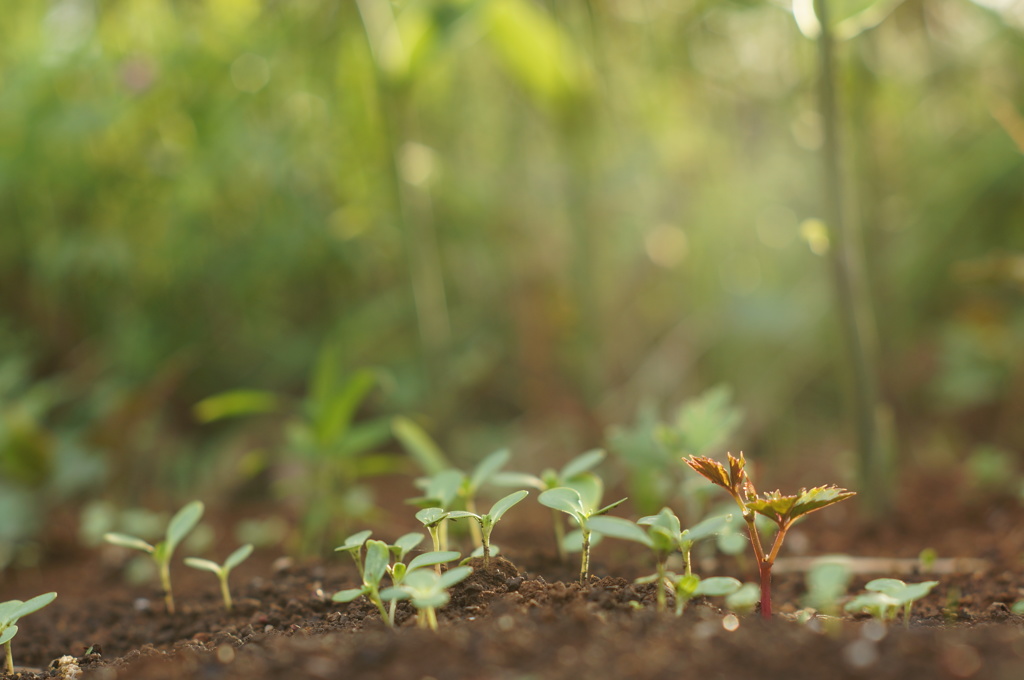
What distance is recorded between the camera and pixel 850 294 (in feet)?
3.84

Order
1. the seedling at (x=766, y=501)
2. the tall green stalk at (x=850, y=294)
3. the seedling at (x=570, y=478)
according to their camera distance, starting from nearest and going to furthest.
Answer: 1. the seedling at (x=766, y=501)
2. the seedling at (x=570, y=478)
3. the tall green stalk at (x=850, y=294)

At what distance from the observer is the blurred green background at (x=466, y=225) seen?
5.84ft

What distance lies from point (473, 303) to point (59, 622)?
5.10 ft

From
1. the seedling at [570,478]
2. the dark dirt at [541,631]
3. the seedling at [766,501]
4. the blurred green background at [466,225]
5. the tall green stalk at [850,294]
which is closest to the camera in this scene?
the dark dirt at [541,631]

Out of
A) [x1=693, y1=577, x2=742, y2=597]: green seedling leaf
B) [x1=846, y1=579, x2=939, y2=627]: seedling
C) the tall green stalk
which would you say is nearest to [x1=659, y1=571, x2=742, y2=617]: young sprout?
[x1=693, y1=577, x2=742, y2=597]: green seedling leaf

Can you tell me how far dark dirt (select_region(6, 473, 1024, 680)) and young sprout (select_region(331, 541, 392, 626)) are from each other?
1.1 inches

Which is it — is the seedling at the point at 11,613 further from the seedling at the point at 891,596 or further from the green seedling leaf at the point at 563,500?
the seedling at the point at 891,596

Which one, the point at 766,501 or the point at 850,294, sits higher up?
the point at 850,294

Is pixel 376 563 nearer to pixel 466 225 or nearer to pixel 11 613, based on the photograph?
pixel 11 613

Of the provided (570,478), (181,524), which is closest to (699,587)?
(570,478)

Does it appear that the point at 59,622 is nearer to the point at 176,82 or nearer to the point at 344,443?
the point at 344,443

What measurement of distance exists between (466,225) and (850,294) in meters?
1.34

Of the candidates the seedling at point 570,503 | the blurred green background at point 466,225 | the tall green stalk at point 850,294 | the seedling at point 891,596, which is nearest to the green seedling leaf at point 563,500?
the seedling at point 570,503

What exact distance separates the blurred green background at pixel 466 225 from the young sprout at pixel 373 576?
0.96m
